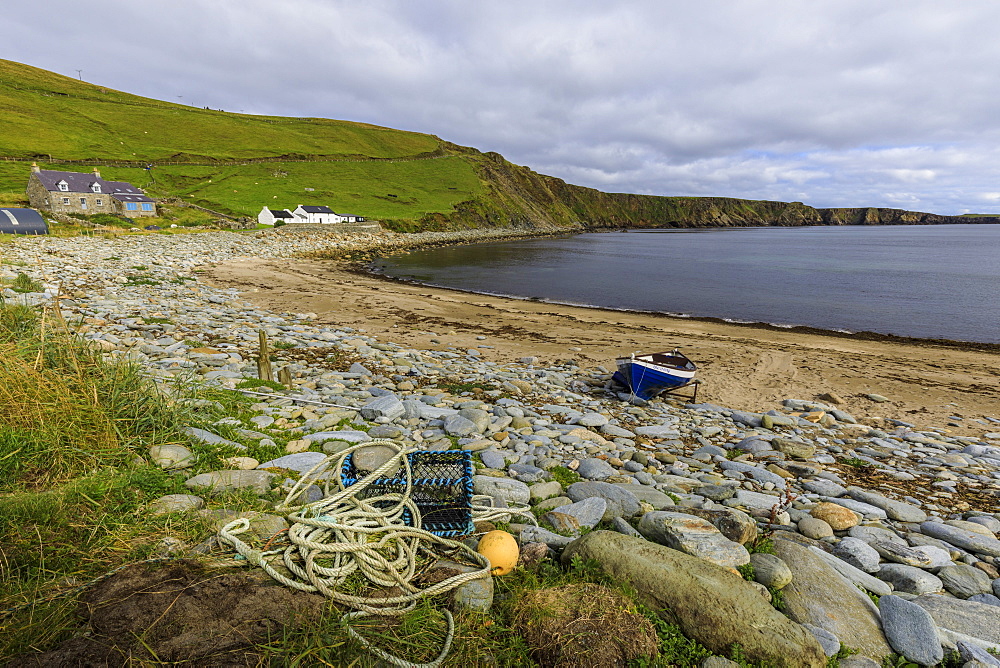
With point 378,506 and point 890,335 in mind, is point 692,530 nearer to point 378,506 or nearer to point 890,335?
point 378,506

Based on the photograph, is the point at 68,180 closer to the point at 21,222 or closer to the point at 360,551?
the point at 21,222

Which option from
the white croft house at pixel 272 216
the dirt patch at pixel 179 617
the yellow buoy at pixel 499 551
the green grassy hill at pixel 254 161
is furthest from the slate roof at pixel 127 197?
the yellow buoy at pixel 499 551

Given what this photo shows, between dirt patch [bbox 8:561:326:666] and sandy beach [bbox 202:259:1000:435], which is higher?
dirt patch [bbox 8:561:326:666]

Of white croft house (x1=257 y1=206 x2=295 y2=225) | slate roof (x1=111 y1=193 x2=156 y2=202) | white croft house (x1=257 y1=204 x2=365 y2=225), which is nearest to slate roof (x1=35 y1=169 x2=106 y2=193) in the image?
slate roof (x1=111 y1=193 x2=156 y2=202)

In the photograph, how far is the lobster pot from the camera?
4.46 meters

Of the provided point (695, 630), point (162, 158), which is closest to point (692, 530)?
point (695, 630)

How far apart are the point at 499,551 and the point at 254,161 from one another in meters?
133

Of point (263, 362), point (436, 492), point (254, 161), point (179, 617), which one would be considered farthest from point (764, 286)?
point (254, 161)

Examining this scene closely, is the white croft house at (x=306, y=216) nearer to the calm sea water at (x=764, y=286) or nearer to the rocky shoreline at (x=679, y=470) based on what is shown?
the calm sea water at (x=764, y=286)

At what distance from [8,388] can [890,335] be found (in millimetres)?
37192

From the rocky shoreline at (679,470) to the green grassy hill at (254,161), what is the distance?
2810 inches

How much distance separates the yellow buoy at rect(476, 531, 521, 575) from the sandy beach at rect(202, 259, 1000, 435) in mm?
12830

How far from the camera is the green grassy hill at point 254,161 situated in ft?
282

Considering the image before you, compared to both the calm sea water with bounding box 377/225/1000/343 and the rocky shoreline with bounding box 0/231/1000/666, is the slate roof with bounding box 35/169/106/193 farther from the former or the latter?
the rocky shoreline with bounding box 0/231/1000/666
